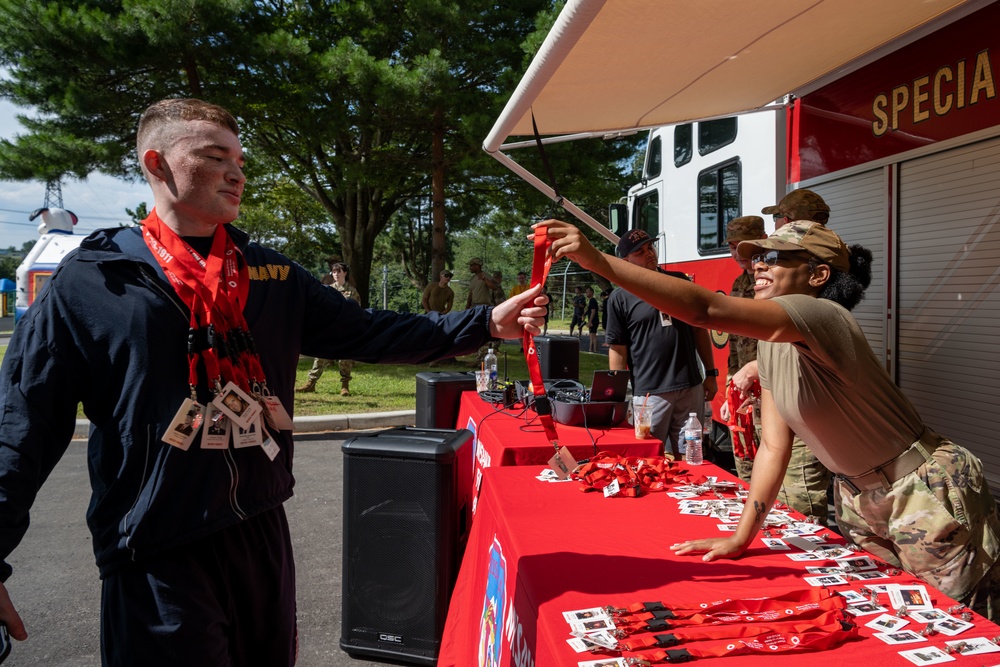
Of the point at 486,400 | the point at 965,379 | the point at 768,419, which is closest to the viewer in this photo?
the point at 768,419

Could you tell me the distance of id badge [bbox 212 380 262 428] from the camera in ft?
5.80

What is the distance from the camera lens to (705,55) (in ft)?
13.0

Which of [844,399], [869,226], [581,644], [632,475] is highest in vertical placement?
[869,226]

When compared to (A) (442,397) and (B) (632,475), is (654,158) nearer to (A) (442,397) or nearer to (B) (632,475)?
(A) (442,397)

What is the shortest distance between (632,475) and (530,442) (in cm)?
72

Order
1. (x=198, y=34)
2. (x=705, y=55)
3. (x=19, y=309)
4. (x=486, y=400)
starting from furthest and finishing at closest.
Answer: (x=19, y=309), (x=198, y=34), (x=486, y=400), (x=705, y=55)

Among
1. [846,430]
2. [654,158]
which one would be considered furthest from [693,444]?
[654,158]

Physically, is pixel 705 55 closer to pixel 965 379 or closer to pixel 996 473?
pixel 965 379

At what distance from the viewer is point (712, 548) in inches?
80.6

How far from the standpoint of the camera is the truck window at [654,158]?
24.4ft

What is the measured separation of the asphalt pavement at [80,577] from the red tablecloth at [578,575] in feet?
3.66

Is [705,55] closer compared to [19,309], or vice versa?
[705,55]

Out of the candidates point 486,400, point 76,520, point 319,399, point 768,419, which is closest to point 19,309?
point 319,399

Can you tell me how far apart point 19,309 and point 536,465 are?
718 inches
